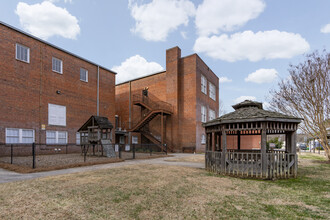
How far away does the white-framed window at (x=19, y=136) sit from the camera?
1653 centimetres

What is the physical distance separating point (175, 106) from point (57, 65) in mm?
14712

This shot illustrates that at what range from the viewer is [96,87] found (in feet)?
83.0

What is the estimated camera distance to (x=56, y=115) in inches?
802

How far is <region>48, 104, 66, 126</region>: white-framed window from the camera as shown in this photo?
19.9 metres

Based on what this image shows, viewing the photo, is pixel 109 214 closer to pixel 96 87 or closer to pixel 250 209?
pixel 250 209

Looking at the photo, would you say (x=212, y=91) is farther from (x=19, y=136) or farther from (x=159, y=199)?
(x=159, y=199)

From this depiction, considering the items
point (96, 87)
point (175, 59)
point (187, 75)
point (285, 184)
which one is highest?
point (175, 59)

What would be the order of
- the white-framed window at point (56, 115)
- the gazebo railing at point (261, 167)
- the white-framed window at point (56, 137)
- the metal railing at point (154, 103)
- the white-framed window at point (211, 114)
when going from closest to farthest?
the gazebo railing at point (261, 167) < the white-framed window at point (56, 137) < the white-framed window at point (56, 115) < the metal railing at point (154, 103) < the white-framed window at point (211, 114)

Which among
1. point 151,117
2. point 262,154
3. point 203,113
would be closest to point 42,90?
point 151,117

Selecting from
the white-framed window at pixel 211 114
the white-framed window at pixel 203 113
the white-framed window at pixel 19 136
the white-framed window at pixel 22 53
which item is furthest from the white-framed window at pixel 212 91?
the white-framed window at pixel 19 136

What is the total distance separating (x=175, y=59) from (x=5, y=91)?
1888 cm

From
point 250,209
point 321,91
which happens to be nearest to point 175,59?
point 321,91

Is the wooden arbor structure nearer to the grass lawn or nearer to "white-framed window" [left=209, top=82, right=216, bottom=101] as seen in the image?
the grass lawn

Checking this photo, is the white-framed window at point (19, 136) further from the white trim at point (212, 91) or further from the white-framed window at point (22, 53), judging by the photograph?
the white trim at point (212, 91)
